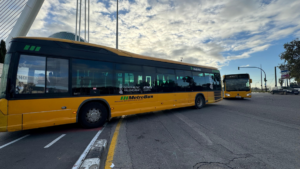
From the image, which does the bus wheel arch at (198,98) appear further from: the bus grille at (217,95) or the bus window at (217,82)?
the bus window at (217,82)

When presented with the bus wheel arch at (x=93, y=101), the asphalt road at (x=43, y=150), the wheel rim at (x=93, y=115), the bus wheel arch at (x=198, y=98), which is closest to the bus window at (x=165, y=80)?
the bus wheel arch at (x=198, y=98)

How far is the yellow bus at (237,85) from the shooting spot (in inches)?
597

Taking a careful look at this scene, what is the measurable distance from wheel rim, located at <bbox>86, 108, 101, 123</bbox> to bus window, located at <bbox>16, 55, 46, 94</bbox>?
1646mm

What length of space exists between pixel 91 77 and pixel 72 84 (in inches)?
27.1

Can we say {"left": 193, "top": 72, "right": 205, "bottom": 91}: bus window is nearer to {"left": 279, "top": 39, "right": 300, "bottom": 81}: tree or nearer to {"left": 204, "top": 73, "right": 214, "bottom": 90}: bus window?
{"left": 204, "top": 73, "right": 214, "bottom": 90}: bus window

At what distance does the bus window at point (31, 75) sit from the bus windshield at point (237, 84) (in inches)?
672

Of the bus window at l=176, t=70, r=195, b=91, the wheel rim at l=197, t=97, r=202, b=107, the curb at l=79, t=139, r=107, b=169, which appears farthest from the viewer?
the wheel rim at l=197, t=97, r=202, b=107

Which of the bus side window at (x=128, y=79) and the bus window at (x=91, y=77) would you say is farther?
the bus side window at (x=128, y=79)

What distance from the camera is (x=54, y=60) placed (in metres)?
4.77

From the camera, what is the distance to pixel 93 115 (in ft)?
17.4

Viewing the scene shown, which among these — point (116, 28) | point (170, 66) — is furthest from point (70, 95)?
point (116, 28)

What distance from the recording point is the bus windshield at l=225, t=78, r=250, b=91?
15.2 meters

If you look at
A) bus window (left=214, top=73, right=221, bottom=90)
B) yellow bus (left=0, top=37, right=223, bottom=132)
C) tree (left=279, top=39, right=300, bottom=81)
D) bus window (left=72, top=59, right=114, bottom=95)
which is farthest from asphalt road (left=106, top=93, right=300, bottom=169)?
tree (left=279, top=39, right=300, bottom=81)

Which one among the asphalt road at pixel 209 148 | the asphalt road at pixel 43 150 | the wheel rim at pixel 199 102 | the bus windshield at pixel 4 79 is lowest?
the asphalt road at pixel 43 150
